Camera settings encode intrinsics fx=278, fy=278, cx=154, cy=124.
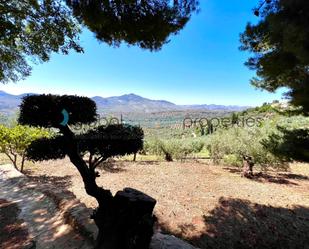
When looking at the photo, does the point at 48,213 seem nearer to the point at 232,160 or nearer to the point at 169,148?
the point at 232,160

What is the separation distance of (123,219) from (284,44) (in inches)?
138

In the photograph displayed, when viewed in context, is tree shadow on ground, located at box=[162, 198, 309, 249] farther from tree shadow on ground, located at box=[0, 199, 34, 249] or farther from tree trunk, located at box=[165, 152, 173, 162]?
tree trunk, located at box=[165, 152, 173, 162]

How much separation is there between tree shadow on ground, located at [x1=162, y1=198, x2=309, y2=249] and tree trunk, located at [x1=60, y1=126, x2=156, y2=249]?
8.44 ft

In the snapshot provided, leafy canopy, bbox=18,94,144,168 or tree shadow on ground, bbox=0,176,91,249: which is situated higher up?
leafy canopy, bbox=18,94,144,168

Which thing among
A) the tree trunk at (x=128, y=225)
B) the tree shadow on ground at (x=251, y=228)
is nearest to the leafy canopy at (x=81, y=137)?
the tree trunk at (x=128, y=225)

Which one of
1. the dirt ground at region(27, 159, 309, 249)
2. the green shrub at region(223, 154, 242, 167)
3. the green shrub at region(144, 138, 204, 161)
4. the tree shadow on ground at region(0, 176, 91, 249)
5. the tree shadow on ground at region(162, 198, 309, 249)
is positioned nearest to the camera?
the tree shadow on ground at region(0, 176, 91, 249)

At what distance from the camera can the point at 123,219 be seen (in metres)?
4.55

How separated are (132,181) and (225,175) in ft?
15.3

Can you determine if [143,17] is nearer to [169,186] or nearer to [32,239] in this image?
[32,239]

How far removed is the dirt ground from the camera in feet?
23.2

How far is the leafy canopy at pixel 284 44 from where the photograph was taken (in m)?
3.26

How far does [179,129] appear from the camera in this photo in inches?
1629

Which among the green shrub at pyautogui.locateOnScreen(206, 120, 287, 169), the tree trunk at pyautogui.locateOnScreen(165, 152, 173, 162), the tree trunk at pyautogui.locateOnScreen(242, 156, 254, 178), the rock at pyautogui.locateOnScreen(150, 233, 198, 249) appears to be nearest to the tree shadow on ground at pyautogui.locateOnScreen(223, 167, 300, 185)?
the tree trunk at pyautogui.locateOnScreen(242, 156, 254, 178)

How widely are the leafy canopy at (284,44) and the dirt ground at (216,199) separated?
404cm
